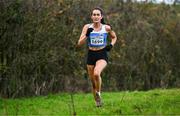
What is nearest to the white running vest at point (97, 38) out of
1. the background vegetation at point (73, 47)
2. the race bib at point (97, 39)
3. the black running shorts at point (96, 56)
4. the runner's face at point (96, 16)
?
the race bib at point (97, 39)

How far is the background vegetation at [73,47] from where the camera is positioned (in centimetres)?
1708

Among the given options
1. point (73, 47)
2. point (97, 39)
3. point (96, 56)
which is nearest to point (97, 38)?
point (97, 39)

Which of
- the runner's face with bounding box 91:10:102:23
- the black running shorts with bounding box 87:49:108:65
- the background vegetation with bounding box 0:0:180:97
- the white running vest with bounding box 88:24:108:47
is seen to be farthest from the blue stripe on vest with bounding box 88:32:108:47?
the background vegetation with bounding box 0:0:180:97

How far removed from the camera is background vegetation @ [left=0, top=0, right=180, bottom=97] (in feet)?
56.0

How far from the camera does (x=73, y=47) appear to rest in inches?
770

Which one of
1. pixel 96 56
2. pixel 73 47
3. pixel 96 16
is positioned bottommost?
pixel 73 47

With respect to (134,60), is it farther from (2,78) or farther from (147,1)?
(2,78)

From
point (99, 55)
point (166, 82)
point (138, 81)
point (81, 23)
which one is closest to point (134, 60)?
point (138, 81)

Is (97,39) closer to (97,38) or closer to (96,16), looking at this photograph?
(97,38)

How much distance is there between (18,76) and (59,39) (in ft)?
6.67

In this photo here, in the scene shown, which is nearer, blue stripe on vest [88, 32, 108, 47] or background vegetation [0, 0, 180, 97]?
blue stripe on vest [88, 32, 108, 47]

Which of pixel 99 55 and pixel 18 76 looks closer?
pixel 99 55

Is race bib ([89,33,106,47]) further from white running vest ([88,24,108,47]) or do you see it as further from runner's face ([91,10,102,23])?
runner's face ([91,10,102,23])

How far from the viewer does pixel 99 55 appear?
11.7 metres
